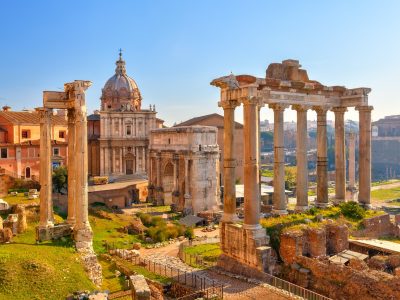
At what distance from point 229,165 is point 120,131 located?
38178 mm

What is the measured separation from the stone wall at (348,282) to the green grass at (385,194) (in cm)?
5367

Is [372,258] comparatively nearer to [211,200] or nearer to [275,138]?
[275,138]

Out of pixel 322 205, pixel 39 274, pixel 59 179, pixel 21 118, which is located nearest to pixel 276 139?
pixel 322 205

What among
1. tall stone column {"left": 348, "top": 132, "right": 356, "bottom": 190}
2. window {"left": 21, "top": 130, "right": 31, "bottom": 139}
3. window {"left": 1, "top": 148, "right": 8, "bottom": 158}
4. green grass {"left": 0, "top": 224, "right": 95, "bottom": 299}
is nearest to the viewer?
green grass {"left": 0, "top": 224, "right": 95, "bottom": 299}

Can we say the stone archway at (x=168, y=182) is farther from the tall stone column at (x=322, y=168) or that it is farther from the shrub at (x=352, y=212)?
the shrub at (x=352, y=212)

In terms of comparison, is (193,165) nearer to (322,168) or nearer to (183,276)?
(322,168)

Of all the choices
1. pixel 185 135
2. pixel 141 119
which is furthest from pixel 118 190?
pixel 141 119

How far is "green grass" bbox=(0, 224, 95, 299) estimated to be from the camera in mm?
12633

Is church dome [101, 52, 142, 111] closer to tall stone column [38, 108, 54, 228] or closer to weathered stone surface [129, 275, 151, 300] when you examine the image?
tall stone column [38, 108, 54, 228]

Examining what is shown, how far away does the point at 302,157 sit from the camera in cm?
2091

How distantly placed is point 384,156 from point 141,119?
100m

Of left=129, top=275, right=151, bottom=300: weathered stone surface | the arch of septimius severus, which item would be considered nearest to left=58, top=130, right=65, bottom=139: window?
the arch of septimius severus

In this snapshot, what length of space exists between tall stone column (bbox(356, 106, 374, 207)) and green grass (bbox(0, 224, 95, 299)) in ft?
49.3

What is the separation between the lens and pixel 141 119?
5550cm
